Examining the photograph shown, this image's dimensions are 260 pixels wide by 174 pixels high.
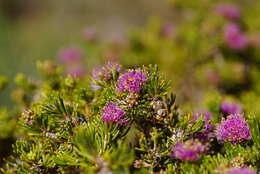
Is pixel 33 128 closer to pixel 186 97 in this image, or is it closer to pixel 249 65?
pixel 186 97

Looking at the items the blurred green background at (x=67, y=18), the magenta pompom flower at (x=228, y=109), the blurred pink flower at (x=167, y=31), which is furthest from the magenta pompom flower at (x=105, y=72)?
the blurred green background at (x=67, y=18)

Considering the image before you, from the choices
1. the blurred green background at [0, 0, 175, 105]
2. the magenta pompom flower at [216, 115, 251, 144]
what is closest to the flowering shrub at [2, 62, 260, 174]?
the magenta pompom flower at [216, 115, 251, 144]

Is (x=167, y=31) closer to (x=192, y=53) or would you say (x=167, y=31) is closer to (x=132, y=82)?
(x=192, y=53)

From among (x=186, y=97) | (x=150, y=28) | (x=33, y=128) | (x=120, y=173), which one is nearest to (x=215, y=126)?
(x=120, y=173)

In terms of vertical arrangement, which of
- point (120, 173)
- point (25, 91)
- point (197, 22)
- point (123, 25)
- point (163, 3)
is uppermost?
point (163, 3)

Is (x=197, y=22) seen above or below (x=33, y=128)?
above

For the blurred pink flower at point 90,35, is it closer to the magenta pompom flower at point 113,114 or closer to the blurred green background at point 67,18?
the blurred green background at point 67,18

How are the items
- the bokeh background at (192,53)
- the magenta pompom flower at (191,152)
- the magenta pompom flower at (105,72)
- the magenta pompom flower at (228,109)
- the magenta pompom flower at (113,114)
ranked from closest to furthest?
the magenta pompom flower at (191,152), the magenta pompom flower at (113,114), the magenta pompom flower at (105,72), the magenta pompom flower at (228,109), the bokeh background at (192,53)
